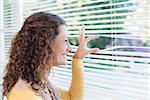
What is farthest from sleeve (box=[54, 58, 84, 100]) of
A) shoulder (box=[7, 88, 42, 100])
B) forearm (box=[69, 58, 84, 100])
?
shoulder (box=[7, 88, 42, 100])

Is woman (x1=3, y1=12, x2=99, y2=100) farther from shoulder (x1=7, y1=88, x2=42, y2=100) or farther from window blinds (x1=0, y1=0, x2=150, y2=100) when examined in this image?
window blinds (x1=0, y1=0, x2=150, y2=100)

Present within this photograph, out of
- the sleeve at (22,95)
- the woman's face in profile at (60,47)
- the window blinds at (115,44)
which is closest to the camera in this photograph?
the sleeve at (22,95)

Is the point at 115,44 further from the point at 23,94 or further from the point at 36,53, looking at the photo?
the point at 23,94

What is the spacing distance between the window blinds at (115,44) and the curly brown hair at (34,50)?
0.44 meters

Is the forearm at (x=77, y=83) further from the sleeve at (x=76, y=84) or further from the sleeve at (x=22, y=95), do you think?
the sleeve at (x=22, y=95)

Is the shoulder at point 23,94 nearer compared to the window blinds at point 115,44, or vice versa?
the shoulder at point 23,94

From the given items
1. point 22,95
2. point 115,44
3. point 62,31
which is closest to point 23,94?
point 22,95

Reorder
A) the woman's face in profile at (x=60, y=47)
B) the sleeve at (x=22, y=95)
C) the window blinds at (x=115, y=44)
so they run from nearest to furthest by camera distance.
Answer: the sleeve at (x=22, y=95)
the woman's face in profile at (x=60, y=47)
the window blinds at (x=115, y=44)

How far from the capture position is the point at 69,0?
1.86 metres

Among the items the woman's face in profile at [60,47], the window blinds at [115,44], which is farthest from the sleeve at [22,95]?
the window blinds at [115,44]

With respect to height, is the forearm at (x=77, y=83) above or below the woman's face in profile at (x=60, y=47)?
below

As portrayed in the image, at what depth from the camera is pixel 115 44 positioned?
1.57 m

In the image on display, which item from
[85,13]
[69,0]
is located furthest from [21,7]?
[85,13]

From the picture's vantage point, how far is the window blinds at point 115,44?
1403 millimetres
